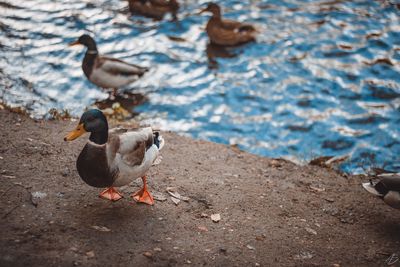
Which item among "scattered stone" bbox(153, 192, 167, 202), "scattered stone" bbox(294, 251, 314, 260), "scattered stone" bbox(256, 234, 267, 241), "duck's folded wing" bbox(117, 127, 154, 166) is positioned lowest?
"scattered stone" bbox(294, 251, 314, 260)

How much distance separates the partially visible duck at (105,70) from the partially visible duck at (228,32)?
255 centimetres

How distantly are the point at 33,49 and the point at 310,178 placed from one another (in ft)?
20.4

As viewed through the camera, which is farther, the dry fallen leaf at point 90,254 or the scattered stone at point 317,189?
the scattered stone at point 317,189

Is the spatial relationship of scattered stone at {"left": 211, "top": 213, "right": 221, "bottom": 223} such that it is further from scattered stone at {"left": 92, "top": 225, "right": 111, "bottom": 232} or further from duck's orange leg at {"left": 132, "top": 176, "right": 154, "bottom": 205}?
scattered stone at {"left": 92, "top": 225, "right": 111, "bottom": 232}

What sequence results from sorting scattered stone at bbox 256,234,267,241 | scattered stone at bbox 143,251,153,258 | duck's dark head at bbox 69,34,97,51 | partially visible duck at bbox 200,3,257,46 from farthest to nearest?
partially visible duck at bbox 200,3,257,46
duck's dark head at bbox 69,34,97,51
scattered stone at bbox 256,234,267,241
scattered stone at bbox 143,251,153,258

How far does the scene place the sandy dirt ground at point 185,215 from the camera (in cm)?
416

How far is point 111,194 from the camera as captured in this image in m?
4.99

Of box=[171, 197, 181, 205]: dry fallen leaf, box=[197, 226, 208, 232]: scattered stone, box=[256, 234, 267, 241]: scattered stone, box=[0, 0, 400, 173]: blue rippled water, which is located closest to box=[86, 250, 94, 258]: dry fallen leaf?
box=[197, 226, 208, 232]: scattered stone

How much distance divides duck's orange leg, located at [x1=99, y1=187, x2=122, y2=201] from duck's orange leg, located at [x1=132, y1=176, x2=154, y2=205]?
6.9 inches

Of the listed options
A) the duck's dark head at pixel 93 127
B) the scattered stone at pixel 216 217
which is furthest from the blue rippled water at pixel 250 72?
the duck's dark head at pixel 93 127

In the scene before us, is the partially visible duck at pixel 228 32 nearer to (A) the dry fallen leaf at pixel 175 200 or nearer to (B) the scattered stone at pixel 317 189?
(B) the scattered stone at pixel 317 189

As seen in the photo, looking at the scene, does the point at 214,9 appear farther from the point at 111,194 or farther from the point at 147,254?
the point at 147,254

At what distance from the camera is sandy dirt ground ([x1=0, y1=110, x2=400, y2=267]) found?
416 centimetres

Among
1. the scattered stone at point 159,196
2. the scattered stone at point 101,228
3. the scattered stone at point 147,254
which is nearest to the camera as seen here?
the scattered stone at point 147,254
